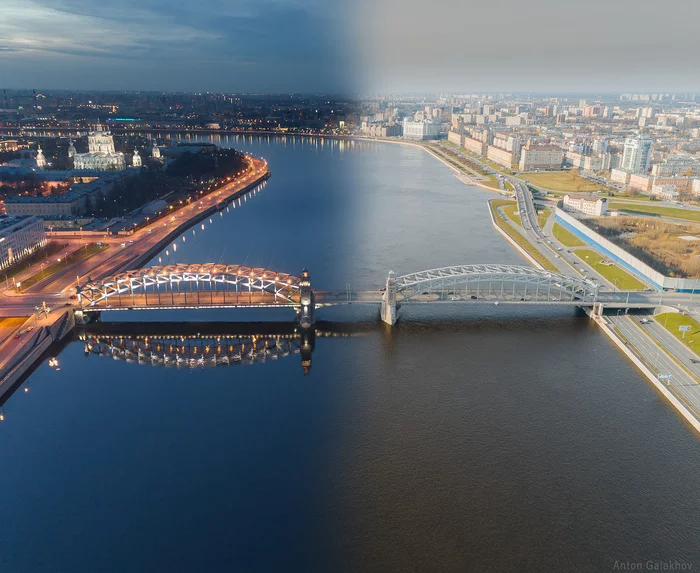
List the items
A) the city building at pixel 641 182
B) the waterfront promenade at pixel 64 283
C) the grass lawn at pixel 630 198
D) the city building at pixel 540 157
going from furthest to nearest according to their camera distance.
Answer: the city building at pixel 540 157, the city building at pixel 641 182, the grass lawn at pixel 630 198, the waterfront promenade at pixel 64 283

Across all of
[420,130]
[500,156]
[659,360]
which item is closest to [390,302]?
[659,360]

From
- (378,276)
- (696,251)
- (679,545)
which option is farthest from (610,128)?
(679,545)

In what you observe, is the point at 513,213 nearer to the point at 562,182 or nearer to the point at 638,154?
the point at 562,182

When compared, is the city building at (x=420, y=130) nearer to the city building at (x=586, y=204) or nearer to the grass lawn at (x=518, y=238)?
the grass lawn at (x=518, y=238)

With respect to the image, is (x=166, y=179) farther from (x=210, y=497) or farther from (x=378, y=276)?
(x=210, y=497)

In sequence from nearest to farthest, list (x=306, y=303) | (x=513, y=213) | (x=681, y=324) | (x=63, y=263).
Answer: (x=681, y=324) < (x=306, y=303) < (x=63, y=263) < (x=513, y=213)

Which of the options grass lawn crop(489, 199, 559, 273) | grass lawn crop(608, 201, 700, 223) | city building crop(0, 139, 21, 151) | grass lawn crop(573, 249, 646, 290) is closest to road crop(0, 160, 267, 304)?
grass lawn crop(489, 199, 559, 273)

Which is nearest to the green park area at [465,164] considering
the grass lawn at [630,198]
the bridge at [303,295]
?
the grass lawn at [630,198]
